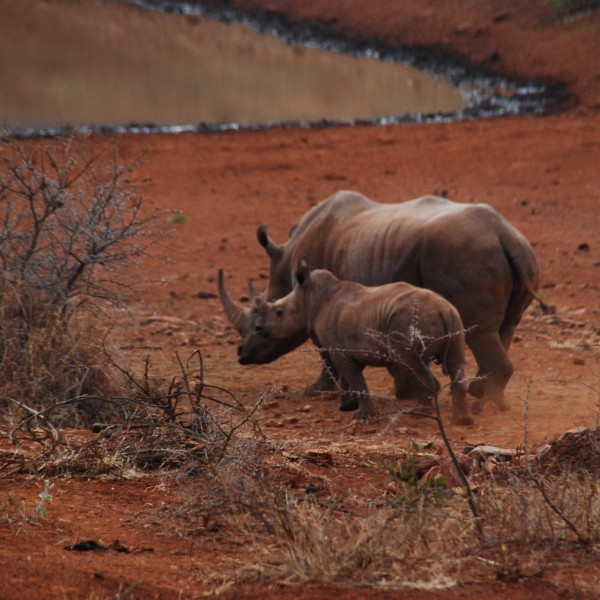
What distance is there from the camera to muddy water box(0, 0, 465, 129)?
24141 millimetres

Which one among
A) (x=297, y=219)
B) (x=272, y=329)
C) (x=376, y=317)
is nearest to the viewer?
(x=376, y=317)

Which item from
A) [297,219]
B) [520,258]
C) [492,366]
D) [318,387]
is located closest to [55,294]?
[318,387]

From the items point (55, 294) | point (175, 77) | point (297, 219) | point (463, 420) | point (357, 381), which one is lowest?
point (463, 420)

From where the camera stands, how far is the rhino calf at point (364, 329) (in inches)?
331

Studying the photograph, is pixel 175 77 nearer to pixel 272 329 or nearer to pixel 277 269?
pixel 277 269

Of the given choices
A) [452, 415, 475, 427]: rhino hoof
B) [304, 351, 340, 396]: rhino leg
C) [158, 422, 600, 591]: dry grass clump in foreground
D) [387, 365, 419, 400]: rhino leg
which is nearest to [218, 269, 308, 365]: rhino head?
[304, 351, 340, 396]: rhino leg

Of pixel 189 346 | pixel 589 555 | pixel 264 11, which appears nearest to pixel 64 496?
pixel 589 555

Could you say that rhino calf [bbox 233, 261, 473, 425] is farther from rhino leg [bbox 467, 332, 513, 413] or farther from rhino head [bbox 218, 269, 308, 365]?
rhino leg [bbox 467, 332, 513, 413]

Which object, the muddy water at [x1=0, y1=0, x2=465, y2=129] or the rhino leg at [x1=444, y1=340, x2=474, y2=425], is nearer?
the rhino leg at [x1=444, y1=340, x2=474, y2=425]

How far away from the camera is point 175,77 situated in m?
27.7

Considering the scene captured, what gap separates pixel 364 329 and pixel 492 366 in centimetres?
102

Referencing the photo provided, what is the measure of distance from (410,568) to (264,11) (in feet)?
89.9

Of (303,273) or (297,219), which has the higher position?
(297,219)

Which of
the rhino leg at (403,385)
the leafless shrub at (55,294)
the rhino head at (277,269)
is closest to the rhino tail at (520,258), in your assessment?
the rhino leg at (403,385)
